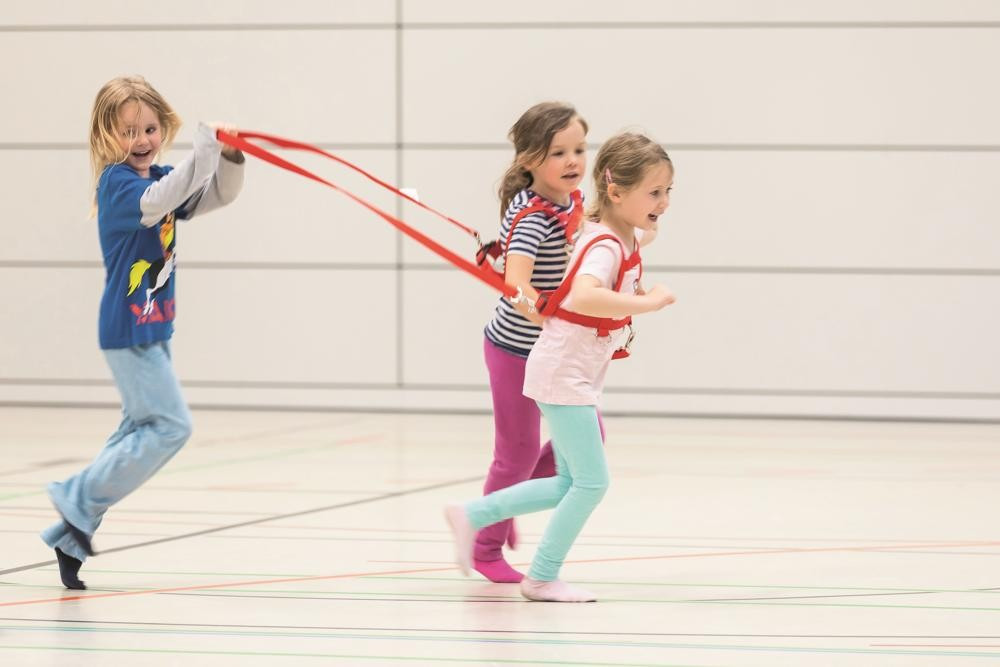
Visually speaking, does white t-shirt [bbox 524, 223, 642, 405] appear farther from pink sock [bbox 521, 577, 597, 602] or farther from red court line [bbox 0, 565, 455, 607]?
red court line [bbox 0, 565, 455, 607]

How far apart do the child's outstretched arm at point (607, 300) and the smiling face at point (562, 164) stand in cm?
36

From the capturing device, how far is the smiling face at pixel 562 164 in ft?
9.20

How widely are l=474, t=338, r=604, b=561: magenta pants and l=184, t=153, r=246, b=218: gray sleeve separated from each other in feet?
2.11

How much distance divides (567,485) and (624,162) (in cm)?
66

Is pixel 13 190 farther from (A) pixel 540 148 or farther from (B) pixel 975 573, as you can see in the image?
(B) pixel 975 573

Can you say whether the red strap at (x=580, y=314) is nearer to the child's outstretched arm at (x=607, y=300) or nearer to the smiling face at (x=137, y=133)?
the child's outstretched arm at (x=607, y=300)

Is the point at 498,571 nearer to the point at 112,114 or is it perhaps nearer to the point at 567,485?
the point at 567,485

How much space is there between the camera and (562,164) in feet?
9.21

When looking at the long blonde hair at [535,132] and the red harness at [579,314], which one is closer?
the red harness at [579,314]

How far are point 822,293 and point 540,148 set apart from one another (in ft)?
11.2

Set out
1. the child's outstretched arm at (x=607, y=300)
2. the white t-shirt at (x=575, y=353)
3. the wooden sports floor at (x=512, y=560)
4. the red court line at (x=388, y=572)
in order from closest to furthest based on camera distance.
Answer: the wooden sports floor at (x=512, y=560)
the child's outstretched arm at (x=607, y=300)
the white t-shirt at (x=575, y=353)
the red court line at (x=388, y=572)

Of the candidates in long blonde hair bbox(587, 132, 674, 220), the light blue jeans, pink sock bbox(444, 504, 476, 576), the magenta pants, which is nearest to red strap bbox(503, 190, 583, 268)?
long blonde hair bbox(587, 132, 674, 220)

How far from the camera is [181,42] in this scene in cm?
618

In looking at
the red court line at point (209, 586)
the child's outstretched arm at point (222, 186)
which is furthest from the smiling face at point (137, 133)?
the red court line at point (209, 586)
